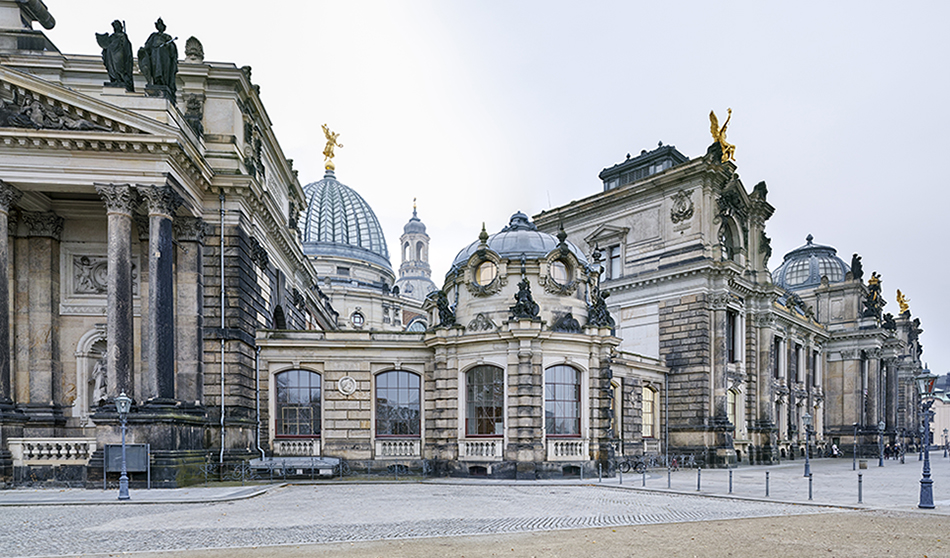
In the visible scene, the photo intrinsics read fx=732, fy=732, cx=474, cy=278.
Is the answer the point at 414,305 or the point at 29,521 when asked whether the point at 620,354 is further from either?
the point at 414,305

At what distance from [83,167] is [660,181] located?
114 ft

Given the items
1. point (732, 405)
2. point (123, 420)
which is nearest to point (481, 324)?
point (123, 420)

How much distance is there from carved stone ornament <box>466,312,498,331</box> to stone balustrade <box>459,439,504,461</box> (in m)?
5.18

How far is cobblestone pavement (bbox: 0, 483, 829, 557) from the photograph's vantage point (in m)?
15.0

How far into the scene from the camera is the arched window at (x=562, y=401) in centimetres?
3347


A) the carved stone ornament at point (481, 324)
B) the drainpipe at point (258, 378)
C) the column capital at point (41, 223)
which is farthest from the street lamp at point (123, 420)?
the carved stone ornament at point (481, 324)

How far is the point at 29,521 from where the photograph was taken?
58.1 ft

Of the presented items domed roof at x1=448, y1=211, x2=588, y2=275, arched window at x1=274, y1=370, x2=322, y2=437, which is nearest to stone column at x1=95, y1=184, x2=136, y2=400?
arched window at x1=274, y1=370, x2=322, y2=437

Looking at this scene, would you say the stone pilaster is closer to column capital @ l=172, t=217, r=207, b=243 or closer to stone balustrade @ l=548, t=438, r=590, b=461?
column capital @ l=172, t=217, r=207, b=243

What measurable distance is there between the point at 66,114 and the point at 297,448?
58.0 feet

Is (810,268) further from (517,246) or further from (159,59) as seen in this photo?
(159,59)

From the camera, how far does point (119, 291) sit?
88.7ft

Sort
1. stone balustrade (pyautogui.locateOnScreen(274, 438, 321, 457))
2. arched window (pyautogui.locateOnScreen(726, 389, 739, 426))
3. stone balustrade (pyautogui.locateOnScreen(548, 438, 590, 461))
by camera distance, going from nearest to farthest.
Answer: stone balustrade (pyautogui.locateOnScreen(548, 438, 590, 461)) → stone balustrade (pyautogui.locateOnScreen(274, 438, 321, 457)) → arched window (pyautogui.locateOnScreen(726, 389, 739, 426))

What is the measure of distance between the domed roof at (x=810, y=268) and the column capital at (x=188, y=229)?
67.0m
